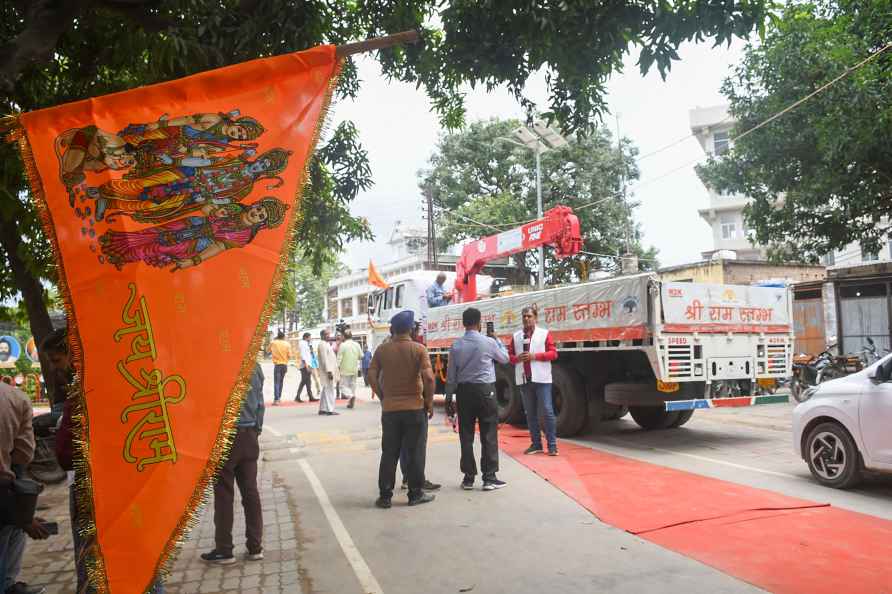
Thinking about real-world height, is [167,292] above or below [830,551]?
above

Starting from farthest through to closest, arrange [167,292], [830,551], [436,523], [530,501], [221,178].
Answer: [530,501]
[436,523]
[830,551]
[221,178]
[167,292]

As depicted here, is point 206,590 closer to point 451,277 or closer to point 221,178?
point 221,178

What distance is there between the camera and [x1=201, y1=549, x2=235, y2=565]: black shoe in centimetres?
500

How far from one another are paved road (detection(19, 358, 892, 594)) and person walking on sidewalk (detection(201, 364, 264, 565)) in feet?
0.46

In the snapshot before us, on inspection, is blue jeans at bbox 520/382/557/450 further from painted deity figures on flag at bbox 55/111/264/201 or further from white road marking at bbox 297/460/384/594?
painted deity figures on flag at bbox 55/111/264/201

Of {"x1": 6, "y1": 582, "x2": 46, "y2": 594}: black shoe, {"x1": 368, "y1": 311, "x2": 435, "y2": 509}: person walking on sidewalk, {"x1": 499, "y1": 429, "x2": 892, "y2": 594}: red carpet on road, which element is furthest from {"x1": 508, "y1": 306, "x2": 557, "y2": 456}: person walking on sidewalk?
{"x1": 6, "y1": 582, "x2": 46, "y2": 594}: black shoe

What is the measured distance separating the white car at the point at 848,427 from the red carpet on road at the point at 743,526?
0.72 m

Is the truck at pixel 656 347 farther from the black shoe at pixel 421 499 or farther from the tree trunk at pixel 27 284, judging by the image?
the tree trunk at pixel 27 284

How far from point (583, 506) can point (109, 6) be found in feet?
17.5

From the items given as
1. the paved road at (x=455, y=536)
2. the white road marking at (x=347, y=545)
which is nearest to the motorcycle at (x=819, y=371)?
the paved road at (x=455, y=536)

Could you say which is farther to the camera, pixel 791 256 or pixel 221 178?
pixel 791 256

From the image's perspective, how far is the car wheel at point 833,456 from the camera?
21.2ft

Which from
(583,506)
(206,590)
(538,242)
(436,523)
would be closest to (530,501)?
(583,506)

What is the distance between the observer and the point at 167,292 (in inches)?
106
